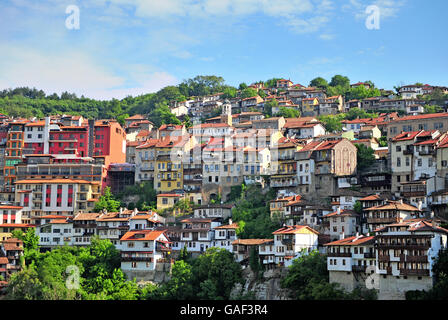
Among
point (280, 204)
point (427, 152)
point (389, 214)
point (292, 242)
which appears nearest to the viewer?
point (389, 214)

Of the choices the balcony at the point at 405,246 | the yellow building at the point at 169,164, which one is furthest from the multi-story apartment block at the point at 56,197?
the balcony at the point at 405,246

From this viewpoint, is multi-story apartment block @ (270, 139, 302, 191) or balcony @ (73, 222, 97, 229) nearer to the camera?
multi-story apartment block @ (270, 139, 302, 191)

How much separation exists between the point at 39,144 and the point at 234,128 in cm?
2867

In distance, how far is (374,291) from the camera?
58.7 metres

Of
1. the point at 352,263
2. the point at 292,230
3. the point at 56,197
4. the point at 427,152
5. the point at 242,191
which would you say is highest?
the point at 427,152

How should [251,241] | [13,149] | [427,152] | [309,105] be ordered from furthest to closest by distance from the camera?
[309,105] → [13,149] → [427,152] → [251,241]

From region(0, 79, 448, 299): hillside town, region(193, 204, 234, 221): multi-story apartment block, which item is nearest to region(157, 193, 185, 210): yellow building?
region(0, 79, 448, 299): hillside town

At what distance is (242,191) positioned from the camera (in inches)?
3354

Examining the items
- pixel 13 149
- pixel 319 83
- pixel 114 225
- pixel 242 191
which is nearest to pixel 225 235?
pixel 242 191

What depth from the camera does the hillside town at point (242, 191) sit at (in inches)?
2425

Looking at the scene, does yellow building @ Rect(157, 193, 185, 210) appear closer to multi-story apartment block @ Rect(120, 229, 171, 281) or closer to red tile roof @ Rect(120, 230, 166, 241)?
red tile roof @ Rect(120, 230, 166, 241)

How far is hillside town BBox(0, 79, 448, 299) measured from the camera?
61594 millimetres

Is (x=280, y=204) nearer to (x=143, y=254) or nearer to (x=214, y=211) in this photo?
(x=214, y=211)
